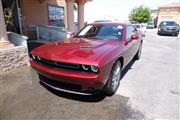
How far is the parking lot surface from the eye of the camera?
9.97 feet

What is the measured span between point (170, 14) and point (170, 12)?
47cm

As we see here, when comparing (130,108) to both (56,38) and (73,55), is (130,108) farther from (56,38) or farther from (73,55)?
(56,38)

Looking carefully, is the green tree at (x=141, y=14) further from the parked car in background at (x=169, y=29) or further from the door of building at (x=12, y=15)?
the door of building at (x=12, y=15)

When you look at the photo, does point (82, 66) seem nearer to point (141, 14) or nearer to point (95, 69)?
point (95, 69)

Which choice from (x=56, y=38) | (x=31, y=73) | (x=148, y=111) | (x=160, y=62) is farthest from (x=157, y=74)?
(x=56, y=38)

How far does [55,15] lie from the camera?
11.6 meters

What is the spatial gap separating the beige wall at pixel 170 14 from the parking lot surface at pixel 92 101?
124ft

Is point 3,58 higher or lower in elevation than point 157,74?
higher

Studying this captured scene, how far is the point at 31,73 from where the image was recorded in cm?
497

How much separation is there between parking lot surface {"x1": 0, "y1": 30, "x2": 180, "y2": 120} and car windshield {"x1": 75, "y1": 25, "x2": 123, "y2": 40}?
1.22 metres

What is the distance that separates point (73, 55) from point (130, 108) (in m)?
1.47

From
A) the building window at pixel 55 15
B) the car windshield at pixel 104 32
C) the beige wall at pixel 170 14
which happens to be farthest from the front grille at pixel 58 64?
the beige wall at pixel 170 14

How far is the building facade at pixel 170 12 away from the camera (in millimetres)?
37453

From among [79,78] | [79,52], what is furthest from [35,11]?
[79,78]
